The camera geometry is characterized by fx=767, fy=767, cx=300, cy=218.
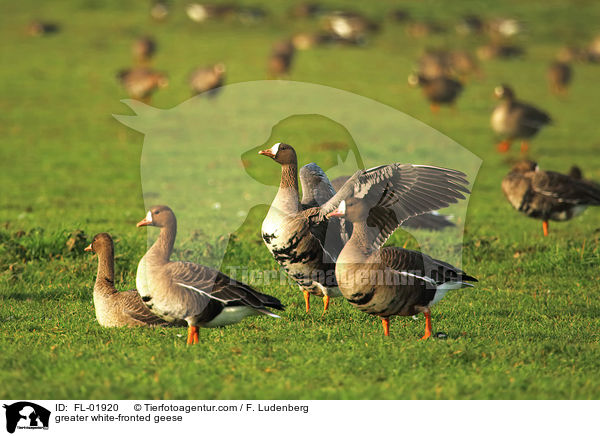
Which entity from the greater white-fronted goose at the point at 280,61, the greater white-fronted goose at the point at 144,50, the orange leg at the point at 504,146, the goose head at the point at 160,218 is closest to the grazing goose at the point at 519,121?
the orange leg at the point at 504,146

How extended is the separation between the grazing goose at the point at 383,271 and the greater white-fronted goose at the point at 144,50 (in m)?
35.6

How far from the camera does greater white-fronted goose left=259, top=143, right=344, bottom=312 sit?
1003 cm

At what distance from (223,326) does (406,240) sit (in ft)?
19.5

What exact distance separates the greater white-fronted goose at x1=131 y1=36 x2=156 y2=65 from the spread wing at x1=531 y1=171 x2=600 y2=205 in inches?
1227

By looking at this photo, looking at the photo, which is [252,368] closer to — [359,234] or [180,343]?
[180,343]

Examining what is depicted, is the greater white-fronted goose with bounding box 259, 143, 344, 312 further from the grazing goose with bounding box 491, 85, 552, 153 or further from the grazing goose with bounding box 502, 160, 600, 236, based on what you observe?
the grazing goose with bounding box 491, 85, 552, 153

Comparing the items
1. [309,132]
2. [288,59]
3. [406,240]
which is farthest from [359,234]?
[288,59]

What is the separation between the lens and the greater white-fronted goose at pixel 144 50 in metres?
42.4

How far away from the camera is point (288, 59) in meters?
41.4

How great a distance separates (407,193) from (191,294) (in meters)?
2.83
